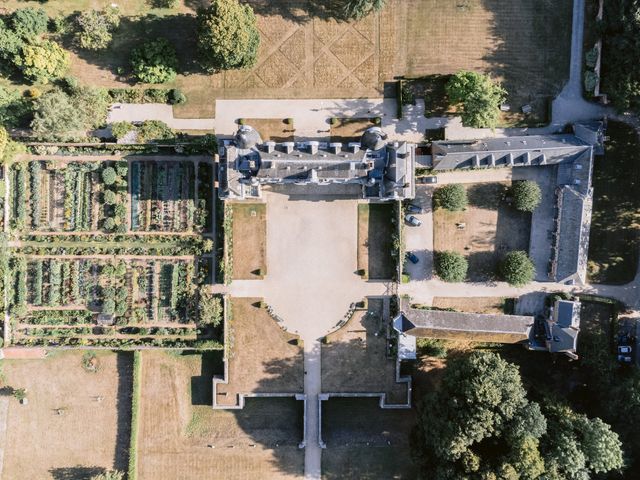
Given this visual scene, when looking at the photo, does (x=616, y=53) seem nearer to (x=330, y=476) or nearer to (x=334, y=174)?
(x=334, y=174)

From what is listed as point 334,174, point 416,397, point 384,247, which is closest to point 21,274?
point 334,174

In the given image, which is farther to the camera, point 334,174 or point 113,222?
point 113,222

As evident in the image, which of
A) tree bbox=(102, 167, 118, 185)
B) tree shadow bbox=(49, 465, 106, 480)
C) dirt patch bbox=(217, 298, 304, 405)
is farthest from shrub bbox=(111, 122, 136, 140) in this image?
tree shadow bbox=(49, 465, 106, 480)

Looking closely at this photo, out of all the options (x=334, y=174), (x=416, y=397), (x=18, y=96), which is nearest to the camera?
(x=334, y=174)

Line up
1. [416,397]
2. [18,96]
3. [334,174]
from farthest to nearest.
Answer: [416,397]
[18,96]
[334,174]

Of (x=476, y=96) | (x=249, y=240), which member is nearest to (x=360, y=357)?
(x=249, y=240)

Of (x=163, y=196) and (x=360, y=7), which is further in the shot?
(x=163, y=196)

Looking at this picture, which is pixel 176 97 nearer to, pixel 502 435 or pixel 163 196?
pixel 163 196

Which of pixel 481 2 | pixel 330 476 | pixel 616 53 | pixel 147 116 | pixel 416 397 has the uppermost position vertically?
pixel 481 2
